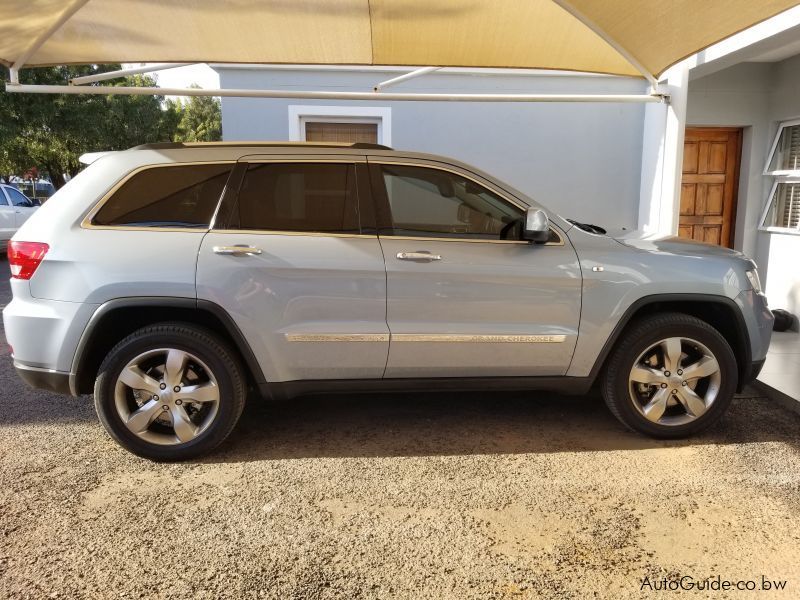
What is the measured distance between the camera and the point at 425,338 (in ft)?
12.0

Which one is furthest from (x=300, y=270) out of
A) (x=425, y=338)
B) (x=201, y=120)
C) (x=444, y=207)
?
(x=201, y=120)

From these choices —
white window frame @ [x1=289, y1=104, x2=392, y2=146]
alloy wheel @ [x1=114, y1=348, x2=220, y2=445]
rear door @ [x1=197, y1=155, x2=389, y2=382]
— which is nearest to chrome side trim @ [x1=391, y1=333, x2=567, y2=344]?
rear door @ [x1=197, y1=155, x2=389, y2=382]

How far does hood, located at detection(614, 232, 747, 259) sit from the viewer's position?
384 centimetres

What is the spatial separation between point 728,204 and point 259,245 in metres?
6.73

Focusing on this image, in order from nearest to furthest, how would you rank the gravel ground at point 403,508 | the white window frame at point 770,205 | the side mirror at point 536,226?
the gravel ground at point 403,508, the side mirror at point 536,226, the white window frame at point 770,205

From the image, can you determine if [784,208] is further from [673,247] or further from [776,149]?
[673,247]

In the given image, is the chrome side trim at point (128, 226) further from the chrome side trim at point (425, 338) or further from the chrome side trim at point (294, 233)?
the chrome side trim at point (425, 338)

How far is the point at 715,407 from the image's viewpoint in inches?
152

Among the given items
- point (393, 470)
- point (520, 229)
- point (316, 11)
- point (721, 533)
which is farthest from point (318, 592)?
point (316, 11)

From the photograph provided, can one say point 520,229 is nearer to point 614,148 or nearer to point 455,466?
point 455,466

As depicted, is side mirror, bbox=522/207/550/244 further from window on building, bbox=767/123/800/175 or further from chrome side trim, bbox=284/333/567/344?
window on building, bbox=767/123/800/175

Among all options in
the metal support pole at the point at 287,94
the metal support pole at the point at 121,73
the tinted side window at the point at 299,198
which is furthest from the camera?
the metal support pole at the point at 121,73

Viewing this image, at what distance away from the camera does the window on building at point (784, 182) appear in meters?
6.93

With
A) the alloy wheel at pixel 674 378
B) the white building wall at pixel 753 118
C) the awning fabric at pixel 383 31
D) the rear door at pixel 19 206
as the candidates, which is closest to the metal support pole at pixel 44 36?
the awning fabric at pixel 383 31
